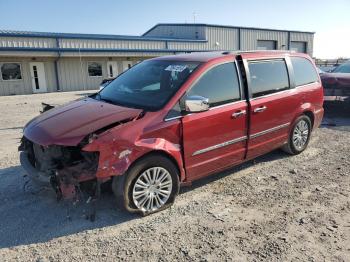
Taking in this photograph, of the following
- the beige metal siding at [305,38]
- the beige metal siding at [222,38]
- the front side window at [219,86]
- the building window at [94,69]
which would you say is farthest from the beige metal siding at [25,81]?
the beige metal siding at [305,38]

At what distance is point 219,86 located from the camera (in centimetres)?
461

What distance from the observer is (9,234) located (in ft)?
12.0

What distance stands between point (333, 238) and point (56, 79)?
25809 mm

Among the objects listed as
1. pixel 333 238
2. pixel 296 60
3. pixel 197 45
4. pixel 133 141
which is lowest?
pixel 333 238

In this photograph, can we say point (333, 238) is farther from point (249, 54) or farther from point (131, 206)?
point (249, 54)

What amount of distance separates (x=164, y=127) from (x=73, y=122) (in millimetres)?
1076

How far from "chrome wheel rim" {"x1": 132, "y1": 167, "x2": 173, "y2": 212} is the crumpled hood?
729mm

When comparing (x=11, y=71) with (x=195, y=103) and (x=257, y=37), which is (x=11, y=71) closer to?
(x=195, y=103)

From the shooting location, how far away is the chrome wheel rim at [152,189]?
392cm

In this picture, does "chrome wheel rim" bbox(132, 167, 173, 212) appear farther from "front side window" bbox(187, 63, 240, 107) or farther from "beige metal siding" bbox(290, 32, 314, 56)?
"beige metal siding" bbox(290, 32, 314, 56)

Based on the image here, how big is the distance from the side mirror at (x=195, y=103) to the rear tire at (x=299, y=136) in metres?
2.49

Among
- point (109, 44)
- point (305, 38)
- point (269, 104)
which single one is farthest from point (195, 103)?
point (305, 38)

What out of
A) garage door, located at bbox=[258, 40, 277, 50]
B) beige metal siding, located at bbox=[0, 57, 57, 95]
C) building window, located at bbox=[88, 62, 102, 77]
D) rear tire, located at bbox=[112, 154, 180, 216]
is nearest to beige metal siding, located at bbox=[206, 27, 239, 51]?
garage door, located at bbox=[258, 40, 277, 50]

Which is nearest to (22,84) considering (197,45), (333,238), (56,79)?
(56,79)
